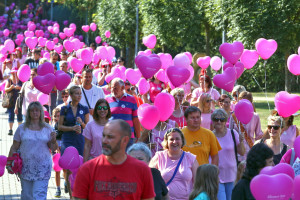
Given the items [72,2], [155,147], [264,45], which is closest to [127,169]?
[155,147]

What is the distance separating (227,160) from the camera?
800cm

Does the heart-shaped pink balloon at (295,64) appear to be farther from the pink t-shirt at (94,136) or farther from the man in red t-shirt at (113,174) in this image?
the man in red t-shirt at (113,174)

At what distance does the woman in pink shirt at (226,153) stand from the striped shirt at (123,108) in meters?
1.53

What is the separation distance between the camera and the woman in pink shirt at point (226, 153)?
7949 millimetres

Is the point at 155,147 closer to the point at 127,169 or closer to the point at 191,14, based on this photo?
the point at 127,169

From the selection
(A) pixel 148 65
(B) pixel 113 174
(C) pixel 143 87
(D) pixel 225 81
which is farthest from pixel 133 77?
(B) pixel 113 174

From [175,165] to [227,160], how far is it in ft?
4.50

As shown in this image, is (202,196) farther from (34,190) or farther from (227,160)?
(34,190)

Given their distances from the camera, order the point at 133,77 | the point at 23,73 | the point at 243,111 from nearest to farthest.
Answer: the point at 243,111, the point at 133,77, the point at 23,73

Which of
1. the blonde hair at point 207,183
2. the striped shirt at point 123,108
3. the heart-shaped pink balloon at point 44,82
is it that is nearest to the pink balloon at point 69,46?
the heart-shaped pink balloon at point 44,82

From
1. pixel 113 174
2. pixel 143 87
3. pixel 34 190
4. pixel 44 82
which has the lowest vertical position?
pixel 34 190

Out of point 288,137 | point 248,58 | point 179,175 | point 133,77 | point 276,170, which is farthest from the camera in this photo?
point 133,77

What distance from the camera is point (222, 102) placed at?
9.51 m

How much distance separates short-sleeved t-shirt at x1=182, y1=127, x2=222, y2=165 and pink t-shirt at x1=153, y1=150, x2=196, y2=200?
645 millimetres
